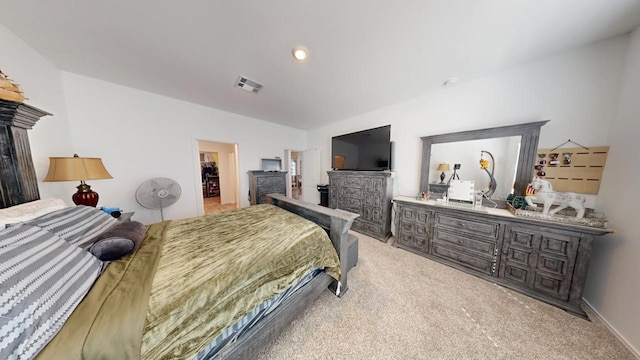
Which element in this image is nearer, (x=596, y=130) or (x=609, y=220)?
(x=609, y=220)

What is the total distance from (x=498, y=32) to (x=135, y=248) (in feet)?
11.3

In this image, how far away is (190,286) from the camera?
0.88 metres

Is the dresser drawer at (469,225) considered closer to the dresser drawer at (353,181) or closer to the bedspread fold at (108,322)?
the dresser drawer at (353,181)

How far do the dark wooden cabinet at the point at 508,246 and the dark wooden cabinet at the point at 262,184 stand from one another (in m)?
2.78

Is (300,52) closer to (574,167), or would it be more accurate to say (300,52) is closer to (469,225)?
(469,225)

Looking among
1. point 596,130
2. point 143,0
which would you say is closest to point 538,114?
point 596,130

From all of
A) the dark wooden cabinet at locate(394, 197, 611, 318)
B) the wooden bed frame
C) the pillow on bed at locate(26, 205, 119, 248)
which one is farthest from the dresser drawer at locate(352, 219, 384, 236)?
the pillow on bed at locate(26, 205, 119, 248)

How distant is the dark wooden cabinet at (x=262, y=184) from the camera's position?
12.3 feet

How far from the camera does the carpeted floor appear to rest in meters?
1.19

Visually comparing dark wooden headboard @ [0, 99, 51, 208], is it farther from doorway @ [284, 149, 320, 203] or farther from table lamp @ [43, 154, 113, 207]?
doorway @ [284, 149, 320, 203]

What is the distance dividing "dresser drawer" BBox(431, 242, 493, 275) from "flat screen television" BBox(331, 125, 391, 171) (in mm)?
1392

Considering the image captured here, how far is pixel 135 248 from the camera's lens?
1.20 m

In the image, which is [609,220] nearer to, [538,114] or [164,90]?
[538,114]

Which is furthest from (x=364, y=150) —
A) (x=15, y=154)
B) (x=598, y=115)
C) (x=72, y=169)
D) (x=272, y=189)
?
(x=15, y=154)
